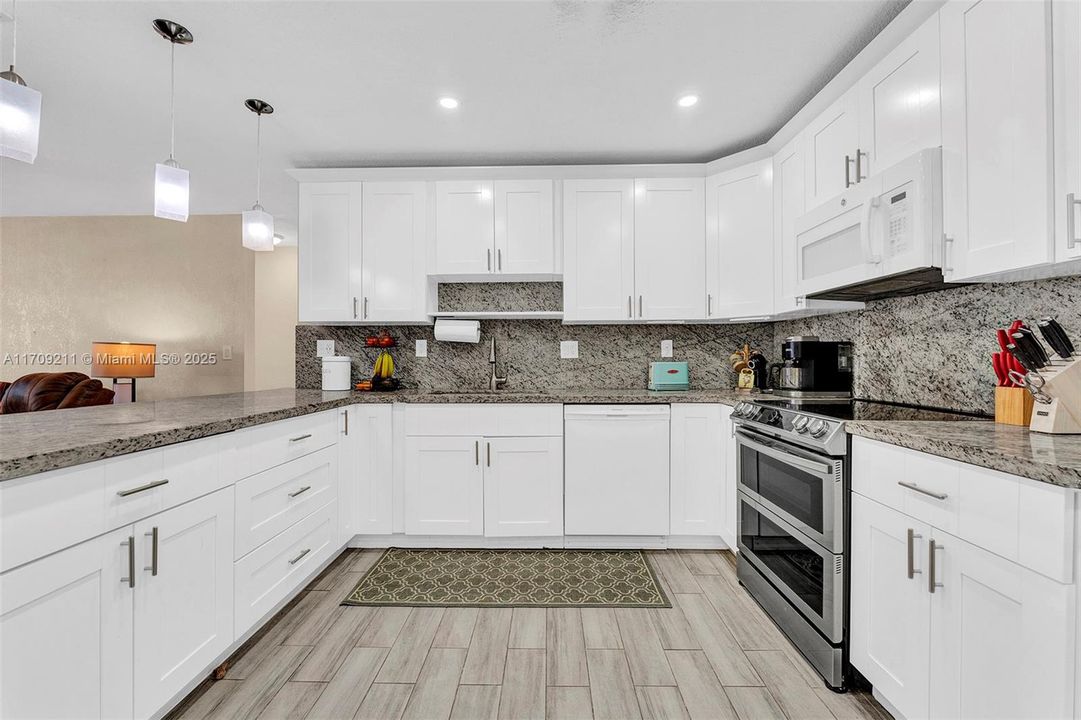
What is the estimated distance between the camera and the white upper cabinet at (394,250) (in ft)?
10.7

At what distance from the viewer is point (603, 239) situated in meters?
3.21

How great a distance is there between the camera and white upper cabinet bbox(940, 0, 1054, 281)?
1.30 m

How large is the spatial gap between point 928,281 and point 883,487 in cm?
92

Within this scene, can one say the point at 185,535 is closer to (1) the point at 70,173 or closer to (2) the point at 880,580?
(2) the point at 880,580

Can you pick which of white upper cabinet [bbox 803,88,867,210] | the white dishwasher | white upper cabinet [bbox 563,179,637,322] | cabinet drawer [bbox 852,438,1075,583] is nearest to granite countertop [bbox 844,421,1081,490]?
cabinet drawer [bbox 852,438,1075,583]

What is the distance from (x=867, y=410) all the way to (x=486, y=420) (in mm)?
1893

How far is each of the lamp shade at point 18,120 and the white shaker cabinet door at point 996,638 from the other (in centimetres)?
283

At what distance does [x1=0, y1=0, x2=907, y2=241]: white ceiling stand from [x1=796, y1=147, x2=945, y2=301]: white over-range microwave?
0.72 metres

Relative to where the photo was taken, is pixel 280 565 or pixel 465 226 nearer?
pixel 280 565

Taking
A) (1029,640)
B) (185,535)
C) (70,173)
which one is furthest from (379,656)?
(70,173)

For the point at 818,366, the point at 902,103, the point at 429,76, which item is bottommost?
the point at 818,366

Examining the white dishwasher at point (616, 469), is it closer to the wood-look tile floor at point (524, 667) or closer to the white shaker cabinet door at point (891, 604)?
the wood-look tile floor at point (524, 667)

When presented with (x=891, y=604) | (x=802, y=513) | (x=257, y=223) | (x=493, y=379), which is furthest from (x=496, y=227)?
(x=891, y=604)

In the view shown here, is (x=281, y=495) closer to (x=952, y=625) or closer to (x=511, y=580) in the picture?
(x=511, y=580)
